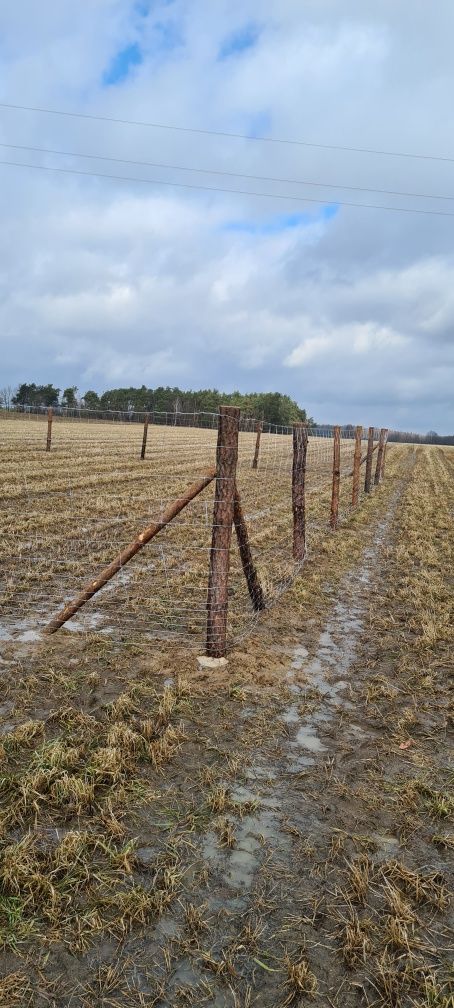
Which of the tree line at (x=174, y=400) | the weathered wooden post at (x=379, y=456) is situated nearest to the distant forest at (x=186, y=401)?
the tree line at (x=174, y=400)

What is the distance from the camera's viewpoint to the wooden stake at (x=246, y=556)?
6.04 m

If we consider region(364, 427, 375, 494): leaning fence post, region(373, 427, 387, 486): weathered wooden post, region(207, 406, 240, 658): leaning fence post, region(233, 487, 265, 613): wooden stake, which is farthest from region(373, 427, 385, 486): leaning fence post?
region(207, 406, 240, 658): leaning fence post

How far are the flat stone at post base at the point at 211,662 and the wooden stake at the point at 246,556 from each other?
3.82 feet

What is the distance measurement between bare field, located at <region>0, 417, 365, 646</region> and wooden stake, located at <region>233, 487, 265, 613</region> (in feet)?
0.75

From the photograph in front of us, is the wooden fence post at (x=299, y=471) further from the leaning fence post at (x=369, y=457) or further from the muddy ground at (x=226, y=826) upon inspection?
the leaning fence post at (x=369, y=457)

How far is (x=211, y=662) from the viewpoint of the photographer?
5625 mm

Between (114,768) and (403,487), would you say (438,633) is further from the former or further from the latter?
(403,487)

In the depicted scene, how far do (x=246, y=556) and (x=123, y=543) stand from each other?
157 inches

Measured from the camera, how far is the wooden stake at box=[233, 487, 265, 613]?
6036 mm

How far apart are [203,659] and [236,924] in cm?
303

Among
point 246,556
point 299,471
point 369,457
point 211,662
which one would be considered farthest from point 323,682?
point 369,457

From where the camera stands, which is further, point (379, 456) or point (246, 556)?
point (379, 456)

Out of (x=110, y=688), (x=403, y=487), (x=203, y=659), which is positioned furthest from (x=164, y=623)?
(x=403, y=487)

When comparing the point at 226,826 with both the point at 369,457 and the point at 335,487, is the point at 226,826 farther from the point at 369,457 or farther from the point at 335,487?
the point at 369,457
